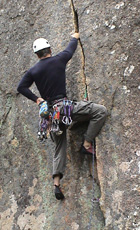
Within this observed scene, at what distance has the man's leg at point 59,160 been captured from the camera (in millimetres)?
6223

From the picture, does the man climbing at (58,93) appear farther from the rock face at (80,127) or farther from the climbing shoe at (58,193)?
the rock face at (80,127)

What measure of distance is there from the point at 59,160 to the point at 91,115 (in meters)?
0.96

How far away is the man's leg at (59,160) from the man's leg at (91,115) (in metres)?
0.47

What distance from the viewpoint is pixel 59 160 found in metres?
6.23

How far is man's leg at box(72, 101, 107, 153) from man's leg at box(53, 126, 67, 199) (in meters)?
0.47

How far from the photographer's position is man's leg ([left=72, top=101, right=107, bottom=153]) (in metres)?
5.97

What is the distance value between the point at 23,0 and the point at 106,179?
4705 mm

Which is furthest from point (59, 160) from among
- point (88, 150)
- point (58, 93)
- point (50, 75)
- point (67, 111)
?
point (50, 75)

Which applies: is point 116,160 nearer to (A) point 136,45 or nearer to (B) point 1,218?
(A) point 136,45

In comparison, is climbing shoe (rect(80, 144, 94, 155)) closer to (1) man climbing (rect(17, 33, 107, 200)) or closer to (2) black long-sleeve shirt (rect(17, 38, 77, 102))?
(1) man climbing (rect(17, 33, 107, 200))

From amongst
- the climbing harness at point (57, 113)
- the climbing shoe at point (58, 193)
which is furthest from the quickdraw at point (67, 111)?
the climbing shoe at point (58, 193)

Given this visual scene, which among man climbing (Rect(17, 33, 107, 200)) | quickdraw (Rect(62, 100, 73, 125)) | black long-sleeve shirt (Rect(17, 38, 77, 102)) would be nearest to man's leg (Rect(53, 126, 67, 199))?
man climbing (Rect(17, 33, 107, 200))

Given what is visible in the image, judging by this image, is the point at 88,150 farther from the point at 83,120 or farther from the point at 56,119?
the point at 56,119

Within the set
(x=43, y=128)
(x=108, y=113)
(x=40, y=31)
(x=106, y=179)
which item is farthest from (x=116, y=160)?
(x=40, y=31)
